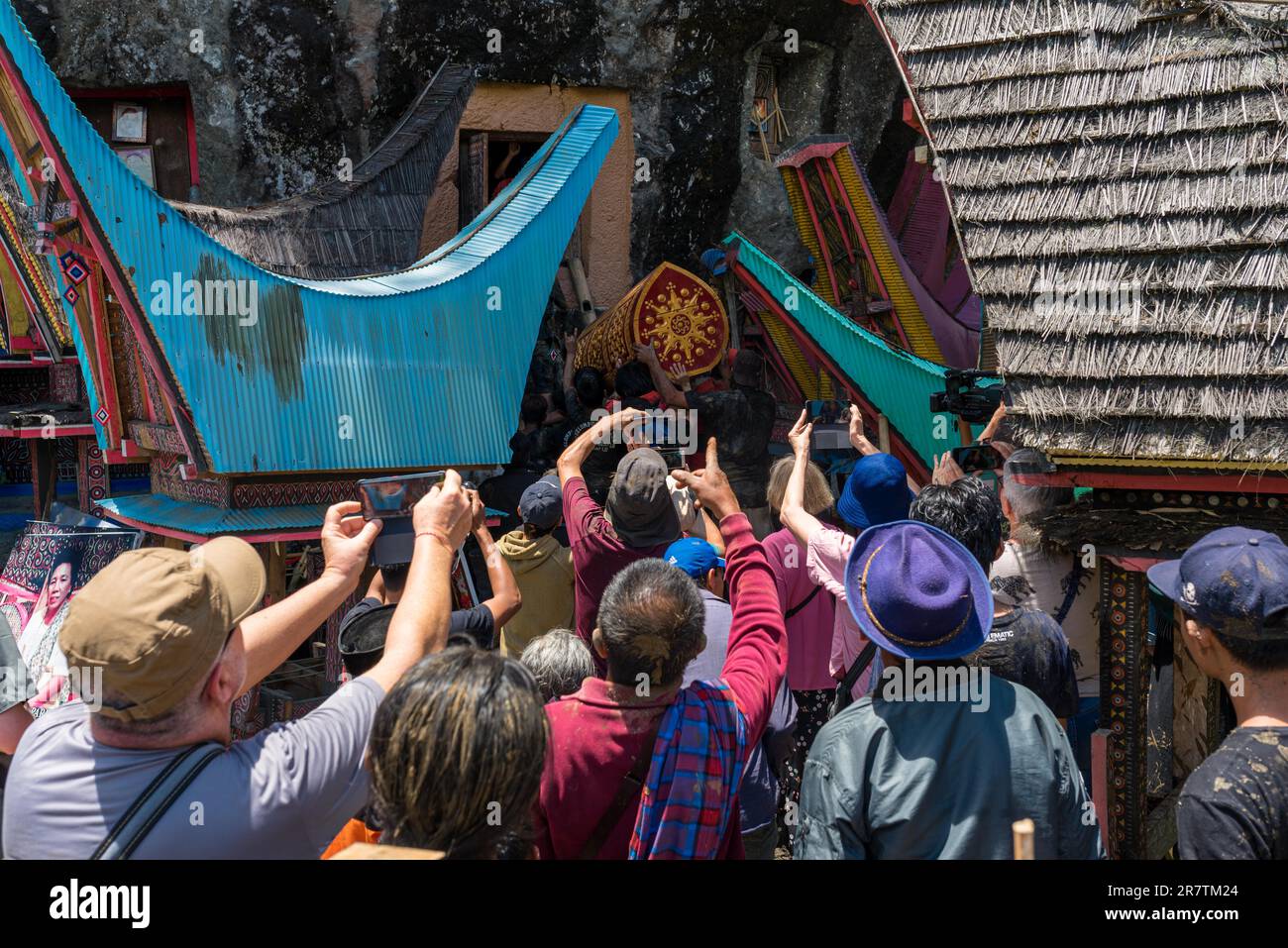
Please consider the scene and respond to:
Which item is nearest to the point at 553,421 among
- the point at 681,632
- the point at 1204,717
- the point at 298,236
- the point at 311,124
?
the point at 298,236

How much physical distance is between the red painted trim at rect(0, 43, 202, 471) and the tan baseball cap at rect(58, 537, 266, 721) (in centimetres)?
317

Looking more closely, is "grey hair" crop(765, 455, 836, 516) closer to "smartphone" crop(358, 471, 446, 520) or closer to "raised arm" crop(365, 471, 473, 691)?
"smartphone" crop(358, 471, 446, 520)

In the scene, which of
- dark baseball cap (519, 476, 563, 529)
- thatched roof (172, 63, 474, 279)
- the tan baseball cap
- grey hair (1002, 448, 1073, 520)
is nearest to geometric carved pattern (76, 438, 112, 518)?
thatched roof (172, 63, 474, 279)

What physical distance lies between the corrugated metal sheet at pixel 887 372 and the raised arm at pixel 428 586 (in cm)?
522

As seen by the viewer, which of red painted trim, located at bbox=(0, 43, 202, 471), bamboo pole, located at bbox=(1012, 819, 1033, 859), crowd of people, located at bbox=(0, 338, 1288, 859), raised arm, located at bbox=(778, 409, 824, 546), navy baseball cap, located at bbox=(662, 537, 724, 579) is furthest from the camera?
red painted trim, located at bbox=(0, 43, 202, 471)

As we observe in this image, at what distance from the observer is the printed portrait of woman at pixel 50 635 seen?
4594mm

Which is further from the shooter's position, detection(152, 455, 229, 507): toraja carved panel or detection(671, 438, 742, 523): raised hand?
detection(152, 455, 229, 507): toraja carved panel

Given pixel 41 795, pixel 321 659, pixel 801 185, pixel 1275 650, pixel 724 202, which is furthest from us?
pixel 724 202

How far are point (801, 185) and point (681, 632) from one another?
7096mm

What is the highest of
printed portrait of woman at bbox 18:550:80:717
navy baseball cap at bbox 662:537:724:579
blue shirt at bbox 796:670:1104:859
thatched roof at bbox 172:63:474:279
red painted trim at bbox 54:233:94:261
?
thatched roof at bbox 172:63:474:279

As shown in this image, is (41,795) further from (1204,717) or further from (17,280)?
(17,280)

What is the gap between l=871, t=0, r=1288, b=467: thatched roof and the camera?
404 centimetres

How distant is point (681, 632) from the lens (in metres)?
2.49

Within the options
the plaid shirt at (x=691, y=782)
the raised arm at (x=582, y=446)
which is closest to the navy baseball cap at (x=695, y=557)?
the raised arm at (x=582, y=446)
